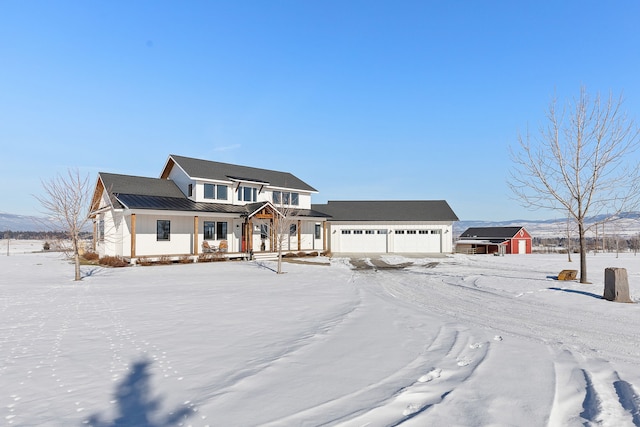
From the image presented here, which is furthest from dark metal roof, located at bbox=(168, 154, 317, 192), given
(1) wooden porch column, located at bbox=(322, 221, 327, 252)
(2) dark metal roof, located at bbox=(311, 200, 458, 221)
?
(2) dark metal roof, located at bbox=(311, 200, 458, 221)

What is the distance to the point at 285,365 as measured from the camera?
540 centimetres

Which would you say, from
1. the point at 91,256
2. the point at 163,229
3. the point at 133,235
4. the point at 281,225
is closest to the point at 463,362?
the point at 281,225

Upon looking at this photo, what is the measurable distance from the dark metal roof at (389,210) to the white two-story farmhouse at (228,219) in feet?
0.36

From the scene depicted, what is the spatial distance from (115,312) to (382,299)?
754cm

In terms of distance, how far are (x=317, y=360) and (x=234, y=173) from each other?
86.0 ft

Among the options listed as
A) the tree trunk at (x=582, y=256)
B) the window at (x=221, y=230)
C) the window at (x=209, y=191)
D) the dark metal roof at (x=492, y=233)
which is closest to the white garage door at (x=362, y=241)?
the window at (x=221, y=230)

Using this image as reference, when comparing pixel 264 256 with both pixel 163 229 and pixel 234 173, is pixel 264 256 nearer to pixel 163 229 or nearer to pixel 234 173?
pixel 163 229

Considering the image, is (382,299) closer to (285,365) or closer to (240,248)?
(285,365)

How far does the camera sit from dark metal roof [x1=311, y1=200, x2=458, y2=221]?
1487 inches

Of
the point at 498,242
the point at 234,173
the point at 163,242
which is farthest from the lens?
the point at 498,242

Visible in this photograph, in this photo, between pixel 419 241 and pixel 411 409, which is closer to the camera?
pixel 411 409

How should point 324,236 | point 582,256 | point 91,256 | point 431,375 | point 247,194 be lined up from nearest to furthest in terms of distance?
1. point 431,375
2. point 582,256
3. point 91,256
4. point 247,194
5. point 324,236

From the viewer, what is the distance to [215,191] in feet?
89.9

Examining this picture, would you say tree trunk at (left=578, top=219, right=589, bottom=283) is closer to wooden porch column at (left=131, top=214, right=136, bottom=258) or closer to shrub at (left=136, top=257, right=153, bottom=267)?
shrub at (left=136, top=257, right=153, bottom=267)
